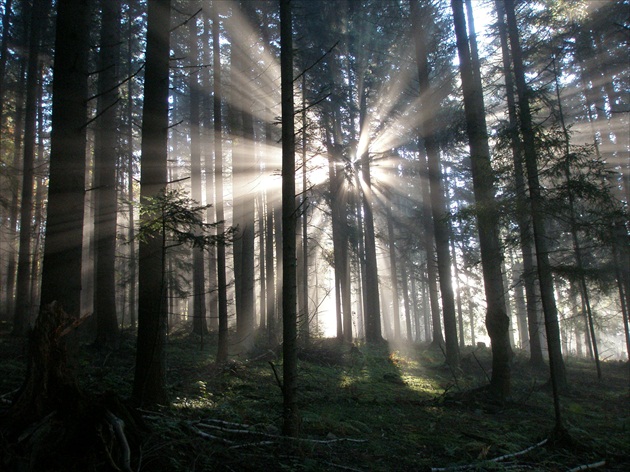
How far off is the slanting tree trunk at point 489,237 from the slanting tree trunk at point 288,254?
4533 millimetres

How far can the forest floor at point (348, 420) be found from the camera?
15.1ft

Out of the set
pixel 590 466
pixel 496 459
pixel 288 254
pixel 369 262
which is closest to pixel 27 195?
pixel 288 254

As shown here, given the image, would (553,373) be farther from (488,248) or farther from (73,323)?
(73,323)

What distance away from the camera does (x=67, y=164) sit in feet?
17.7

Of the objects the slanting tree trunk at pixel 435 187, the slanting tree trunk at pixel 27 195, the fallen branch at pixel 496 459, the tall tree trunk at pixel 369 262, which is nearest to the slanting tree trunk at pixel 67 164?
the fallen branch at pixel 496 459

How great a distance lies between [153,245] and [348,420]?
461cm

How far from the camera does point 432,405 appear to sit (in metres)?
9.11

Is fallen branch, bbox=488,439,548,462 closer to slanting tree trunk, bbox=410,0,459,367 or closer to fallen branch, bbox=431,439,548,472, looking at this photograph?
fallen branch, bbox=431,439,548,472

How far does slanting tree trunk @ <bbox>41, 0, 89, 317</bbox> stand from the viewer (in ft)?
16.6

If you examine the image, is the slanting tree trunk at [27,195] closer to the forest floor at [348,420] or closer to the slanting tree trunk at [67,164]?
the forest floor at [348,420]

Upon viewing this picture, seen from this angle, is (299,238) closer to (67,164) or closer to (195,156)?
(195,156)

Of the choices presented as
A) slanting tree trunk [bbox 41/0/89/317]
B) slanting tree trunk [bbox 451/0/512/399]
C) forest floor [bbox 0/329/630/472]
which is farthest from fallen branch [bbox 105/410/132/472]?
slanting tree trunk [bbox 451/0/512/399]

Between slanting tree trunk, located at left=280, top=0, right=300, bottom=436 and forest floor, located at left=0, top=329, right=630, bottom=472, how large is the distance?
476mm

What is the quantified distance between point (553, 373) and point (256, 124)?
2043cm
